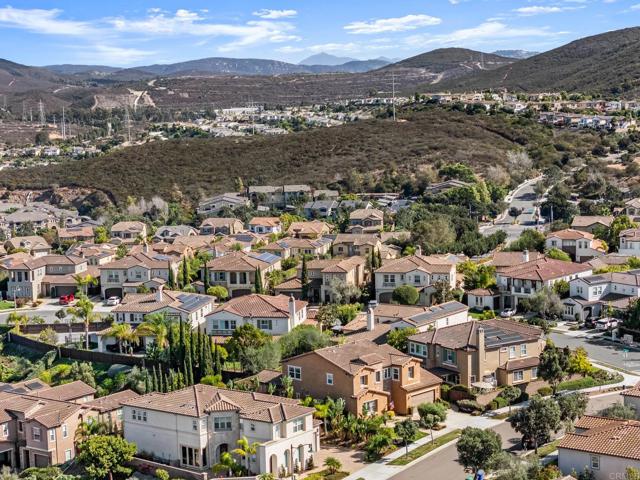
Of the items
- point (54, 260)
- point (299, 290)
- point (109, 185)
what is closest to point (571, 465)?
point (299, 290)

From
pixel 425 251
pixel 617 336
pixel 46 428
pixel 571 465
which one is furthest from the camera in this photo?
pixel 425 251

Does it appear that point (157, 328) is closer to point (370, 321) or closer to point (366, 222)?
point (370, 321)

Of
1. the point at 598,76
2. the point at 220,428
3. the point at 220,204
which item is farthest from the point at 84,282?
the point at 598,76

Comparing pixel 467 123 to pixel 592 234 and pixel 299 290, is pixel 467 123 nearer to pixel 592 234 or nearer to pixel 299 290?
pixel 592 234

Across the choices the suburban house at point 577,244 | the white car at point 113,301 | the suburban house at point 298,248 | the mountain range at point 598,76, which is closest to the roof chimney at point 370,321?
the suburban house at point 298,248

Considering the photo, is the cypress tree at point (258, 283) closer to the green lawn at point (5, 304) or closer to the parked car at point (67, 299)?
the parked car at point (67, 299)

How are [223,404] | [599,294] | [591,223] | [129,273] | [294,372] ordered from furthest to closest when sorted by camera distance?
[591,223]
[129,273]
[599,294]
[294,372]
[223,404]
